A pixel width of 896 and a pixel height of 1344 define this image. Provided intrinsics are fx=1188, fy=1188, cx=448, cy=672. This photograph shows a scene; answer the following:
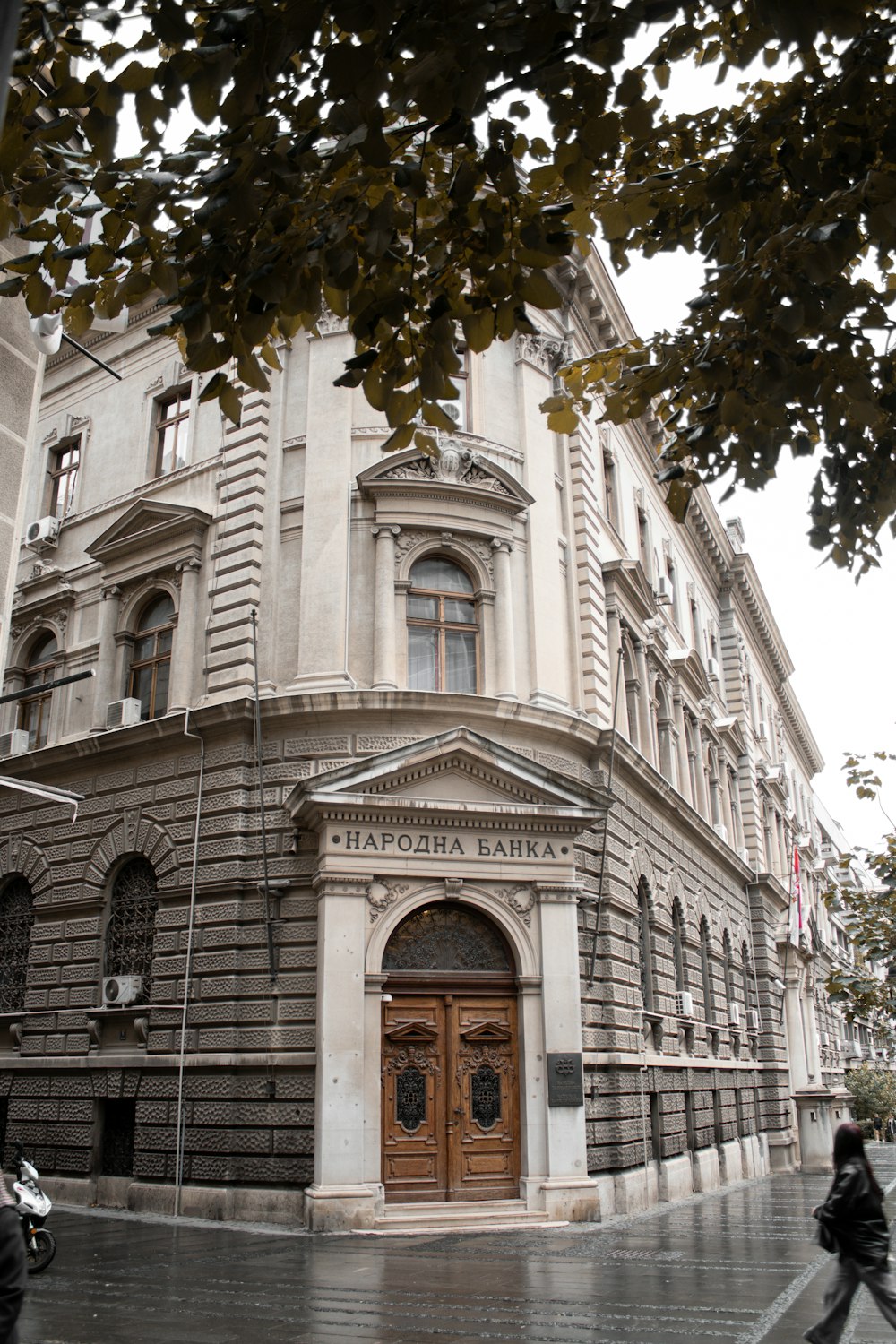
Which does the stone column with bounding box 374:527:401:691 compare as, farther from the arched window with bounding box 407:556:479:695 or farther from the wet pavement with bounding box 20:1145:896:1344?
the wet pavement with bounding box 20:1145:896:1344

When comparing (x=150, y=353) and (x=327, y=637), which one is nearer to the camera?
(x=327, y=637)

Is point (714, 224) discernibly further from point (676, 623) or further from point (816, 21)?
point (676, 623)

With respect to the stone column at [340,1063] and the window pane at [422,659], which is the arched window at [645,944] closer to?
the window pane at [422,659]

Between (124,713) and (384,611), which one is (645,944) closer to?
(384,611)

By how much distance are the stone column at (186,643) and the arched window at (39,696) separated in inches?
146

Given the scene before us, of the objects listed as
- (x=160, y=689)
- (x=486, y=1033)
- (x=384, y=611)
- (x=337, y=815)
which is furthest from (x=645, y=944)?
(x=160, y=689)

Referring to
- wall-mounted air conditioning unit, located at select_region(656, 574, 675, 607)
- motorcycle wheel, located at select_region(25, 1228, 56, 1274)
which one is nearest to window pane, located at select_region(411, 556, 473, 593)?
wall-mounted air conditioning unit, located at select_region(656, 574, 675, 607)

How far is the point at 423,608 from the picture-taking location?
18922 millimetres

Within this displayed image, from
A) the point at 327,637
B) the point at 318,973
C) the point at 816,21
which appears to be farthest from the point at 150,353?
the point at 816,21

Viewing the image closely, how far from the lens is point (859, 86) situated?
677 cm

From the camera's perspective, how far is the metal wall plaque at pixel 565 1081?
16.4 m

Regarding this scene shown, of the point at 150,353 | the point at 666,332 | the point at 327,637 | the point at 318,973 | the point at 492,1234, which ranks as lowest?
the point at 492,1234

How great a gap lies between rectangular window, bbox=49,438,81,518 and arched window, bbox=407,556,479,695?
28.2ft

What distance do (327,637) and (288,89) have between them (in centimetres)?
1151
